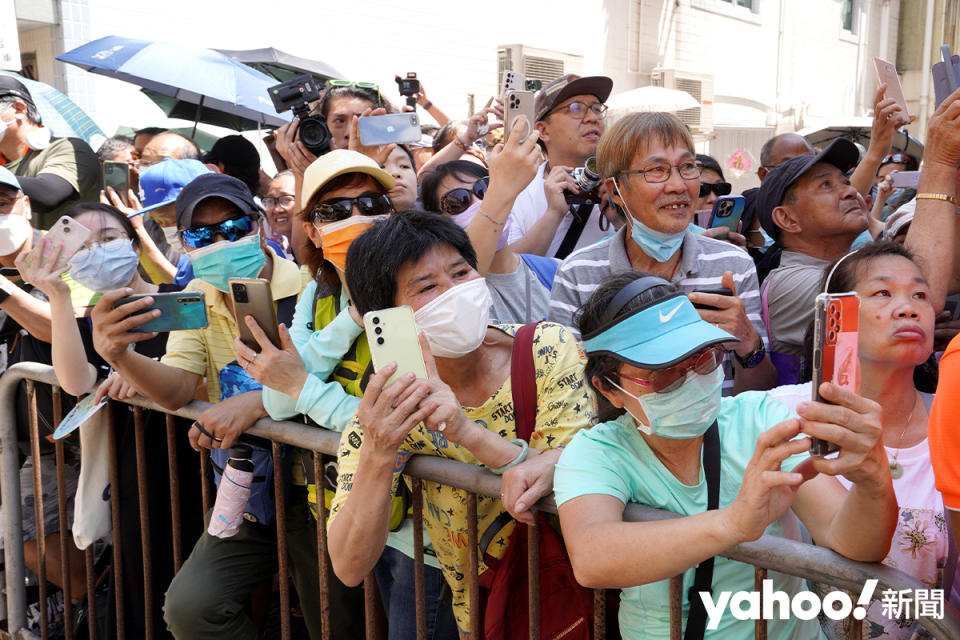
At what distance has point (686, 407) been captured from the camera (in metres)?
1.97

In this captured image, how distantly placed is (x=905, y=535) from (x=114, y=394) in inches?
115

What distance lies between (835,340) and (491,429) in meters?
1.14

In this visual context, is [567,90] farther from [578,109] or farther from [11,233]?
[11,233]

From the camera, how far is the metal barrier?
1.71 metres

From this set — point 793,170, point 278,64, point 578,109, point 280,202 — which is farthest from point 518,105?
point 278,64

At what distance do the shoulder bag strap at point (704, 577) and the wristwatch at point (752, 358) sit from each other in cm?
91

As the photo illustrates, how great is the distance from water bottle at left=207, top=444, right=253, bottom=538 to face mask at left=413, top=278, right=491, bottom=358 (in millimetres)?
940

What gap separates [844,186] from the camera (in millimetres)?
3461

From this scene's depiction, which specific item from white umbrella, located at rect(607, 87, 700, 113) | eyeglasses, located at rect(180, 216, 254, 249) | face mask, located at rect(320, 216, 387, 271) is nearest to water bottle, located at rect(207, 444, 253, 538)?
face mask, located at rect(320, 216, 387, 271)

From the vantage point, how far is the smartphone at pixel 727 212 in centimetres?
380

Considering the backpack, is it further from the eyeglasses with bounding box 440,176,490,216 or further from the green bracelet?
the eyeglasses with bounding box 440,176,490,216

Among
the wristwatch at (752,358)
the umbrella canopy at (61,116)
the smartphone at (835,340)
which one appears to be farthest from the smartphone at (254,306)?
the umbrella canopy at (61,116)

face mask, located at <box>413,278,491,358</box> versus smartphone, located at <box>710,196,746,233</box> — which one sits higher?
smartphone, located at <box>710,196,746,233</box>

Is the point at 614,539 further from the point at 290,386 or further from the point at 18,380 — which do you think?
the point at 18,380
